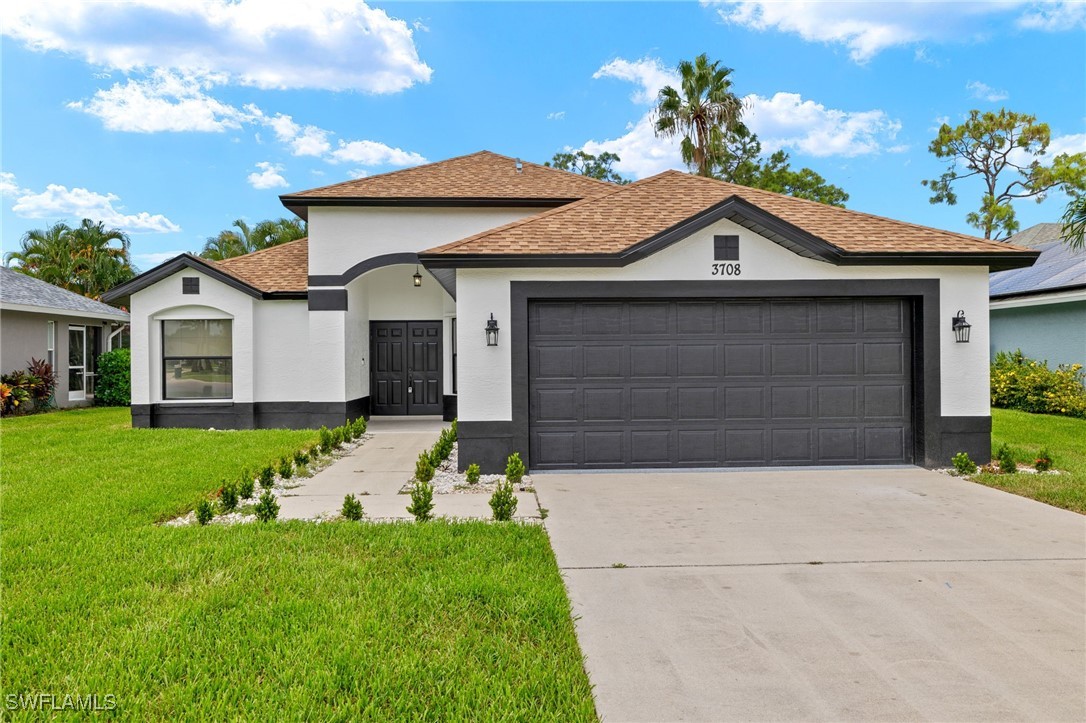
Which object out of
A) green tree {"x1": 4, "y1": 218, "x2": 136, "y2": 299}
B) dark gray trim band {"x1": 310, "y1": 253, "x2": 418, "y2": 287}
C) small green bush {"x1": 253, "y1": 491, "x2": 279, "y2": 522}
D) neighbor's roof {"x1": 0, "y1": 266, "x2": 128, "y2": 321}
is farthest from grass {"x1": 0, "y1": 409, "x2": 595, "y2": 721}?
green tree {"x1": 4, "y1": 218, "x2": 136, "y2": 299}

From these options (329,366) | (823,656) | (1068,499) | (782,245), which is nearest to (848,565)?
(823,656)

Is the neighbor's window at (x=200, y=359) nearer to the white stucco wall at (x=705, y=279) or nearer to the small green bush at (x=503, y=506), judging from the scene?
the white stucco wall at (x=705, y=279)

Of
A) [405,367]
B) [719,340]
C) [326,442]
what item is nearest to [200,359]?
[405,367]

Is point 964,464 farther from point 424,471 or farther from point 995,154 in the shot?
point 995,154

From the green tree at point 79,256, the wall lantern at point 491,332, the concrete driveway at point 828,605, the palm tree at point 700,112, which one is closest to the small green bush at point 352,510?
the concrete driveway at point 828,605

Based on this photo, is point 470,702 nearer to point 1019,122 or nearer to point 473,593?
point 473,593

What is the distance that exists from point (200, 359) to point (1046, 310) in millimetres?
20660

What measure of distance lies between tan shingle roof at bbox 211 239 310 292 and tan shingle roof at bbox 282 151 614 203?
68.9 inches

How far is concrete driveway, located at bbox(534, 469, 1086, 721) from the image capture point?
123 inches

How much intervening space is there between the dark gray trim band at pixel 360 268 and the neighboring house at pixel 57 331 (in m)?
8.42

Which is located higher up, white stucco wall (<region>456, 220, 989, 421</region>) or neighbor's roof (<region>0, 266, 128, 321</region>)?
neighbor's roof (<region>0, 266, 128, 321</region>)

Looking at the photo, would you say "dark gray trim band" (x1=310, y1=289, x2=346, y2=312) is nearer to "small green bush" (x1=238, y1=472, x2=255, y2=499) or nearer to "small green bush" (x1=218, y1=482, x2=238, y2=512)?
"small green bush" (x1=238, y1=472, x2=255, y2=499)

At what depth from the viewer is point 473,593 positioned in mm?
A: 4207

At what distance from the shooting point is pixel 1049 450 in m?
10.1
